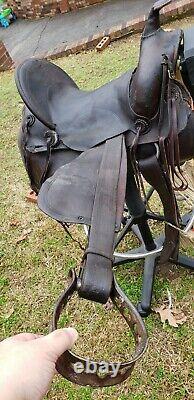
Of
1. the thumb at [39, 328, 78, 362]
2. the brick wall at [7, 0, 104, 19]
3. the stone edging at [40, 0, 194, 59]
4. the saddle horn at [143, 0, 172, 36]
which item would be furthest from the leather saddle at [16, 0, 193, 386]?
the brick wall at [7, 0, 104, 19]

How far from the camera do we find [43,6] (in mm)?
6844

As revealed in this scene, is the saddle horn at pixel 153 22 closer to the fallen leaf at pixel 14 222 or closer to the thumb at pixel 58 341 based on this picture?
the thumb at pixel 58 341

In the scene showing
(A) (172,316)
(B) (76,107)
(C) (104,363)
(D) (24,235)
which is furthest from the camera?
(D) (24,235)

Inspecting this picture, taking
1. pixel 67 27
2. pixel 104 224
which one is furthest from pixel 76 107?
pixel 67 27

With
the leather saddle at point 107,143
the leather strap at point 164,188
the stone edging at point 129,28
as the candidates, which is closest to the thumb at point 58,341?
the leather saddle at point 107,143

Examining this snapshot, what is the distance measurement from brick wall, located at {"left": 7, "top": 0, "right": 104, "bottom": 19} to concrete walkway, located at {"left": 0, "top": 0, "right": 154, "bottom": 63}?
101 mm

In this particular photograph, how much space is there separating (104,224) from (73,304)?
103 centimetres

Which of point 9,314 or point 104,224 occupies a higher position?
point 104,224

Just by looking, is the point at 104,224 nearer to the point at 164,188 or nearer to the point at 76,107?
the point at 164,188

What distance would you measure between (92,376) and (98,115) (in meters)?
0.88

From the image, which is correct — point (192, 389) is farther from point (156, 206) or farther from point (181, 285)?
point (156, 206)

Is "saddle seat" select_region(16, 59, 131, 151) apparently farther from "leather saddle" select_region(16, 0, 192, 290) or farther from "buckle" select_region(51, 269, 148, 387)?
"buckle" select_region(51, 269, 148, 387)

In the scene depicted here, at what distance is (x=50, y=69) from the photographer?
1.86 metres

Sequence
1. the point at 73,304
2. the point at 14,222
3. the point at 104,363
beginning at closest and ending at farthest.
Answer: the point at 104,363, the point at 73,304, the point at 14,222
